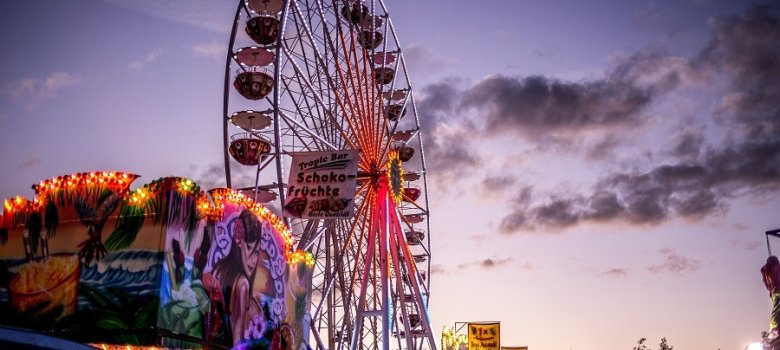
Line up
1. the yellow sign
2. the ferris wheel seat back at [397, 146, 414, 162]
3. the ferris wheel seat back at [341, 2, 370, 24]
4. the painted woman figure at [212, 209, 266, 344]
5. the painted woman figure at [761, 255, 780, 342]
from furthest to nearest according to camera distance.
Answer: the ferris wheel seat back at [397, 146, 414, 162] → the yellow sign → the ferris wheel seat back at [341, 2, 370, 24] → the painted woman figure at [212, 209, 266, 344] → the painted woman figure at [761, 255, 780, 342]

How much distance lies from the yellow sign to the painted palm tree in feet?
70.2

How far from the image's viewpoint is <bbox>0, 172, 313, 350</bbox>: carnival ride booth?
1537 cm

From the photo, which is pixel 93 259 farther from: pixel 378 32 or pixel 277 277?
pixel 378 32

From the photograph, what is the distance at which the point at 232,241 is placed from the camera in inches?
707

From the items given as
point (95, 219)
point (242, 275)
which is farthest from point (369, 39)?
point (95, 219)

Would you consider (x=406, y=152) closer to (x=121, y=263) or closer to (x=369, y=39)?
(x=369, y=39)

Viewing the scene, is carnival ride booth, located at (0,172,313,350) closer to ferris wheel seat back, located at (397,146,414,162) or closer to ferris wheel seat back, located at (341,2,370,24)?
ferris wheel seat back, located at (341,2,370,24)

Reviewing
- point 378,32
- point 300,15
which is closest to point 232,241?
point 300,15

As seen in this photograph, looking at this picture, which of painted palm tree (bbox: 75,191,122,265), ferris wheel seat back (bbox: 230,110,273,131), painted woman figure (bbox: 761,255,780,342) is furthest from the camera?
ferris wheel seat back (bbox: 230,110,273,131)

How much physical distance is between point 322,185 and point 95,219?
22.8 feet

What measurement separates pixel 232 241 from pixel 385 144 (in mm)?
11965

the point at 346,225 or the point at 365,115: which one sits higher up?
the point at 365,115

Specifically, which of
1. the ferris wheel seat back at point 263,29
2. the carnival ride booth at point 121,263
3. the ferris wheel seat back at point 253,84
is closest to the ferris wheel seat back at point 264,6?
the ferris wheel seat back at point 263,29

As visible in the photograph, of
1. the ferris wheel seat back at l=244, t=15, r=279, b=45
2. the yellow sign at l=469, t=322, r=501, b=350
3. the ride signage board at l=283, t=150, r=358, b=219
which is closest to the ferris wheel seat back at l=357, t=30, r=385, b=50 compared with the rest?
the ferris wheel seat back at l=244, t=15, r=279, b=45
